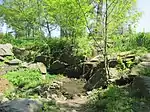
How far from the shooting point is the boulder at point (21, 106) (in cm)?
1004

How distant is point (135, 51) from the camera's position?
19344mm

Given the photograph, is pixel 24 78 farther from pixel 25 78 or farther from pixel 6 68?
pixel 6 68

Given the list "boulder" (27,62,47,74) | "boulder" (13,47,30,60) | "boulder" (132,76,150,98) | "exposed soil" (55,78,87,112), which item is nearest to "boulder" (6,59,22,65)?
"boulder" (27,62,47,74)

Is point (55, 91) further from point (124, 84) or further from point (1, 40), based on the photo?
point (1, 40)

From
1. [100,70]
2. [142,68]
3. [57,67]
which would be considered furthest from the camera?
[57,67]

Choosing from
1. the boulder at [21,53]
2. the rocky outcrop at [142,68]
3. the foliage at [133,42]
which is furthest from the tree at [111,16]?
the boulder at [21,53]

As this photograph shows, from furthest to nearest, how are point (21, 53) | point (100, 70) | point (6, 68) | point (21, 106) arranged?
point (21, 53) → point (6, 68) → point (100, 70) → point (21, 106)

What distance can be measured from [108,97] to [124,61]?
227 inches

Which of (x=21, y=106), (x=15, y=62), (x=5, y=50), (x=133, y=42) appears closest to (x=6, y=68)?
(x=15, y=62)

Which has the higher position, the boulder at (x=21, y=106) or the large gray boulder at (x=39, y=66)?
the large gray boulder at (x=39, y=66)

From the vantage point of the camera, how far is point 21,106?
33.4 feet

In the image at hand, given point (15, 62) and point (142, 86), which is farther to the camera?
point (15, 62)

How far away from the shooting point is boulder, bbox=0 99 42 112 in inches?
395

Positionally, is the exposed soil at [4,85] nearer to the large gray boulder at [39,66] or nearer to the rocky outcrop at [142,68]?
the large gray boulder at [39,66]
